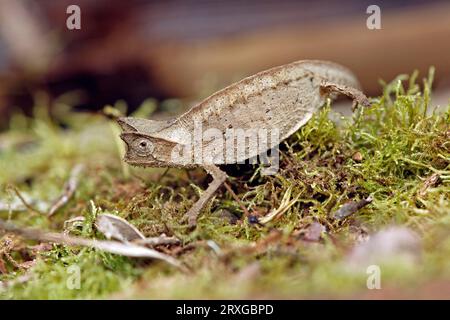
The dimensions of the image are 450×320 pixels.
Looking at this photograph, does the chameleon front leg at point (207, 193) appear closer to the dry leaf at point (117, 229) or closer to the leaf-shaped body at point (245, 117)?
the leaf-shaped body at point (245, 117)

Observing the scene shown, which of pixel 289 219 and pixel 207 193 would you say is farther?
pixel 207 193

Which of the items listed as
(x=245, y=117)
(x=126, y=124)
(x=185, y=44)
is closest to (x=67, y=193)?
(x=126, y=124)

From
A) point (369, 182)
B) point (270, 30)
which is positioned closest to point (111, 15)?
point (270, 30)

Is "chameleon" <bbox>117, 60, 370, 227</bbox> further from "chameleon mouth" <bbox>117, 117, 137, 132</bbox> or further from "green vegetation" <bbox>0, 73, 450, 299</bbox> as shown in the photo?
"green vegetation" <bbox>0, 73, 450, 299</bbox>

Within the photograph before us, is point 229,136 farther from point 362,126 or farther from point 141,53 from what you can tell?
point 141,53

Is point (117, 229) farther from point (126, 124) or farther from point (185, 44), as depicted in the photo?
point (185, 44)

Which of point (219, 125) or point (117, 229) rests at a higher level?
point (219, 125)

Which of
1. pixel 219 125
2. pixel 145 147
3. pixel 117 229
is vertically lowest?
pixel 117 229

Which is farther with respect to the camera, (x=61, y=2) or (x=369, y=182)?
(x=61, y=2)
